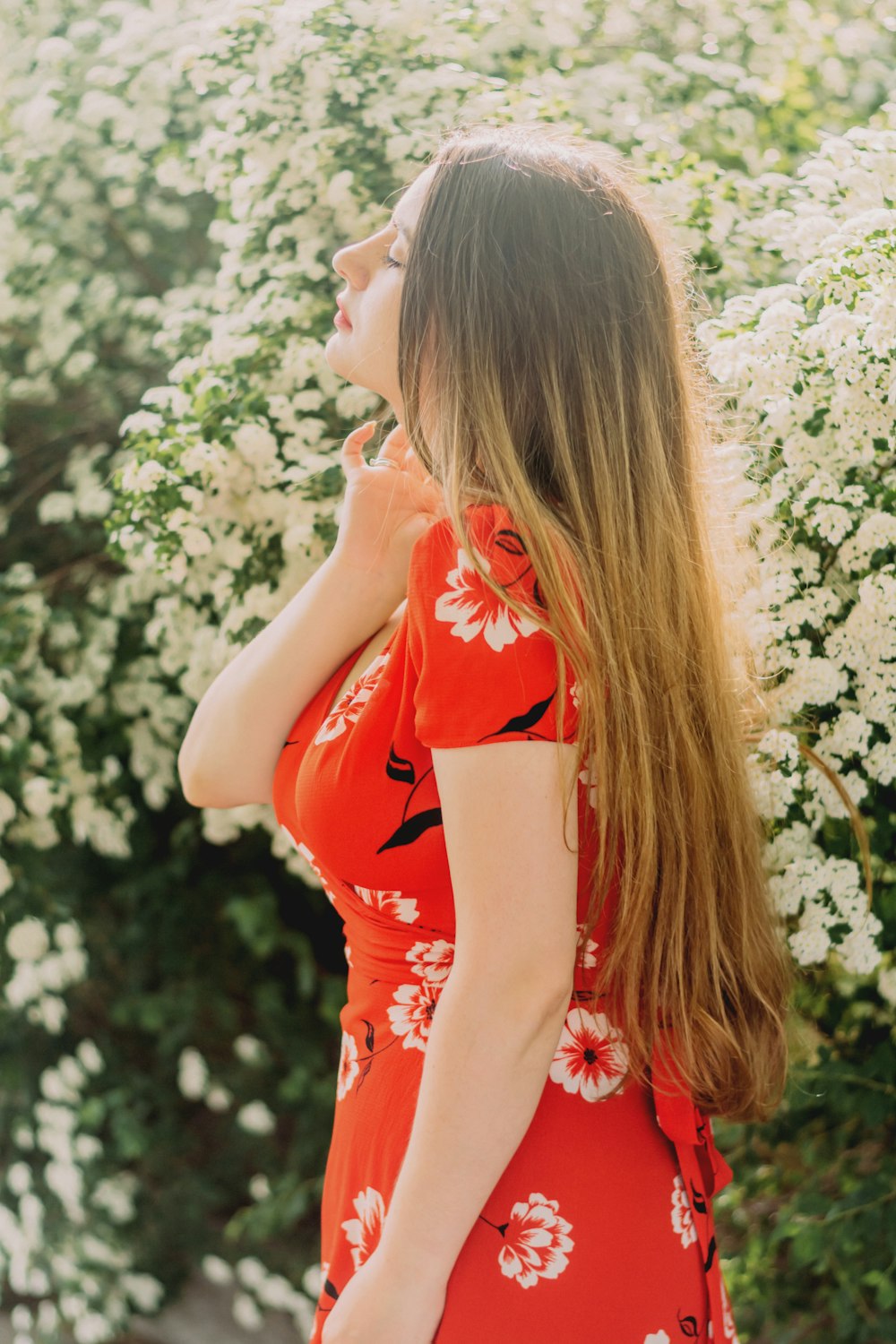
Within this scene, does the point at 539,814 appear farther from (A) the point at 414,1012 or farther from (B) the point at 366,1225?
(B) the point at 366,1225

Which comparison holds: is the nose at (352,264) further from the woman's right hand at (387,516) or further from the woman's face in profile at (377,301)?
the woman's right hand at (387,516)

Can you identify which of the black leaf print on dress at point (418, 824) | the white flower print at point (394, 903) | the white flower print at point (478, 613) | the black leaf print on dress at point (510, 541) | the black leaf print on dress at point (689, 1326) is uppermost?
the black leaf print on dress at point (510, 541)

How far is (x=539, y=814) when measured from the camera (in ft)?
3.07

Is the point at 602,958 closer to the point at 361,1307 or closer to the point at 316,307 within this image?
the point at 361,1307

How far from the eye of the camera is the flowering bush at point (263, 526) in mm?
1385

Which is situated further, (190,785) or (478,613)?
(190,785)

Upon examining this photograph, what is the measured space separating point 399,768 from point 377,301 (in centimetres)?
47

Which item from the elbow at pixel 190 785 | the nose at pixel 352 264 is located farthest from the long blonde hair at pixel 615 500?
the elbow at pixel 190 785

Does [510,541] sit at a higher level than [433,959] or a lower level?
higher

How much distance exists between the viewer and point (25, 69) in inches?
90.4


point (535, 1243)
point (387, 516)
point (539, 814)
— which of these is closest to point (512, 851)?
point (539, 814)

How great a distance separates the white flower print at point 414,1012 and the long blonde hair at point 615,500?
16cm

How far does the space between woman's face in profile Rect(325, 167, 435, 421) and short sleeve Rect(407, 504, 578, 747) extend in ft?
0.75

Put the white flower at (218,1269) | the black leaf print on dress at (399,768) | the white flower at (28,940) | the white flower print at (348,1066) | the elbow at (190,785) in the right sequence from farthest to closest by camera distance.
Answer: the white flower at (218,1269) < the white flower at (28,940) < the elbow at (190,785) < the white flower print at (348,1066) < the black leaf print on dress at (399,768)
